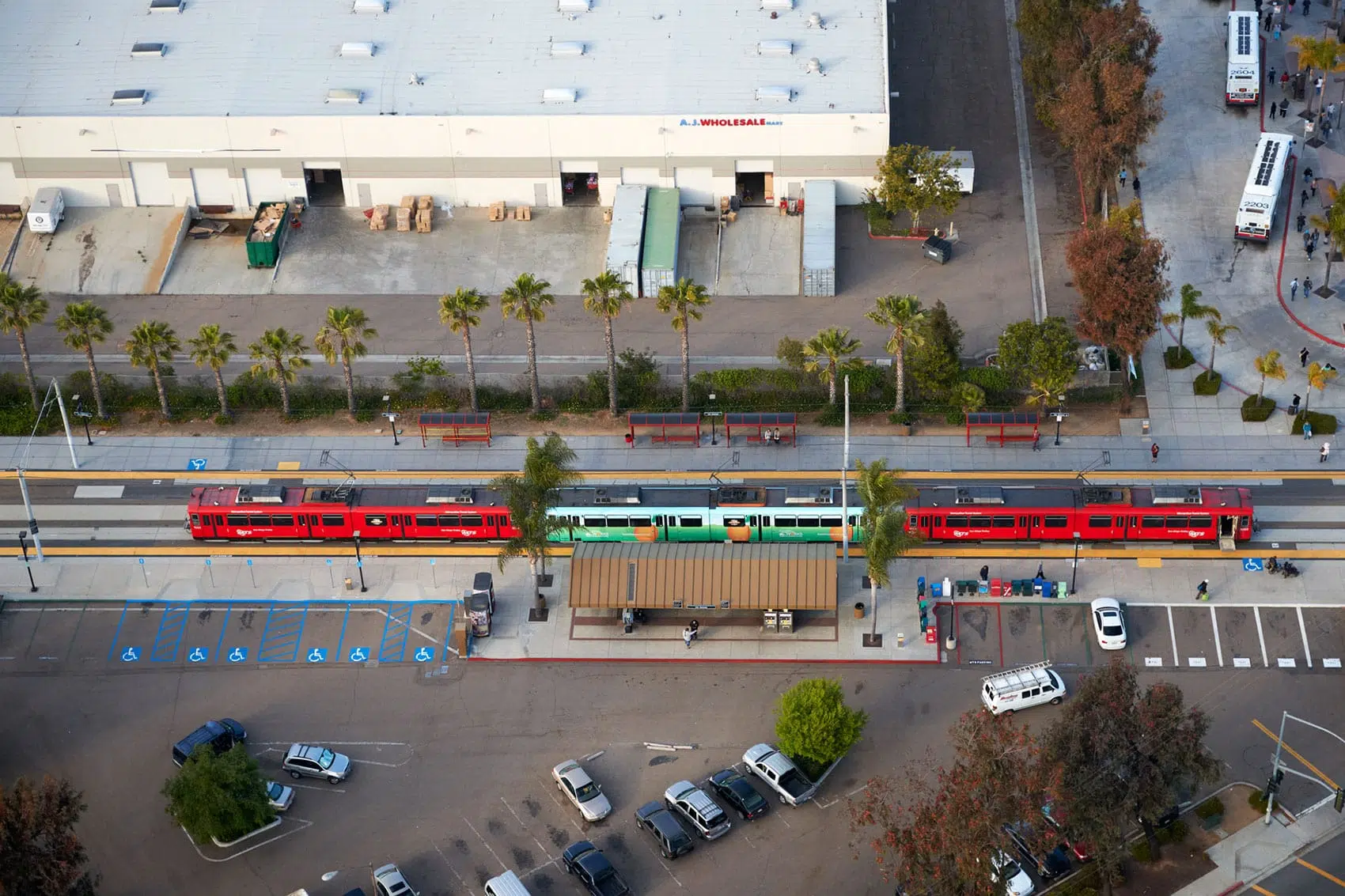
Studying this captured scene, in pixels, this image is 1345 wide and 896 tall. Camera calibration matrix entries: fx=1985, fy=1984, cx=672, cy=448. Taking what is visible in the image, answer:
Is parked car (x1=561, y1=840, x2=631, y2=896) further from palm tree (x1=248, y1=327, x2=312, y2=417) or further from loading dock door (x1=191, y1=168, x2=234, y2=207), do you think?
loading dock door (x1=191, y1=168, x2=234, y2=207)

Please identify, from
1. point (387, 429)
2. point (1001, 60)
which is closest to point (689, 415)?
point (387, 429)

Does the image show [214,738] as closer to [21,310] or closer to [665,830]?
[665,830]

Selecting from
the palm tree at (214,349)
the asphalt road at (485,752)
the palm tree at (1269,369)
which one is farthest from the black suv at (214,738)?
the palm tree at (1269,369)

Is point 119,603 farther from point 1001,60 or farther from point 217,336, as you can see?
point 1001,60

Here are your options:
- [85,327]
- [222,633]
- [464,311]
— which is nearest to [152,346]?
[85,327]

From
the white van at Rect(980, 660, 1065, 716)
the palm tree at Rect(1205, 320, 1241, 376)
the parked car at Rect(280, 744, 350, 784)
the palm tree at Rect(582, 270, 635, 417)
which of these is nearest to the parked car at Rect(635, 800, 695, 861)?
the parked car at Rect(280, 744, 350, 784)

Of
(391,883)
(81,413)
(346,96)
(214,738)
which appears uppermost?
(346,96)
